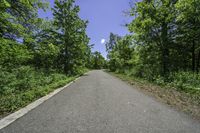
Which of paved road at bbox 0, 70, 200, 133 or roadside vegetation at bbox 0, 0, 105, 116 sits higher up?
roadside vegetation at bbox 0, 0, 105, 116

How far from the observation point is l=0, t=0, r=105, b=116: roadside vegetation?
23.1 feet

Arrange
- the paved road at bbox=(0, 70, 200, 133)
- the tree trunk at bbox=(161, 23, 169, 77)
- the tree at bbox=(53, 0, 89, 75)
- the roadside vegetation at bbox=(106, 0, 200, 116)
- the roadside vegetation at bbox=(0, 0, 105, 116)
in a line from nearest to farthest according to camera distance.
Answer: the paved road at bbox=(0, 70, 200, 133), the roadside vegetation at bbox=(0, 0, 105, 116), the roadside vegetation at bbox=(106, 0, 200, 116), the tree trunk at bbox=(161, 23, 169, 77), the tree at bbox=(53, 0, 89, 75)

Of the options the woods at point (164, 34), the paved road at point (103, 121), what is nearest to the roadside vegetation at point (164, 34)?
the woods at point (164, 34)

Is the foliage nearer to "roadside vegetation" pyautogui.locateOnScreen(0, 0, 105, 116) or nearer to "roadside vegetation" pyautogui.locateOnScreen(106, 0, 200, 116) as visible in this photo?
"roadside vegetation" pyautogui.locateOnScreen(0, 0, 105, 116)

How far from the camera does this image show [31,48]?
10727mm

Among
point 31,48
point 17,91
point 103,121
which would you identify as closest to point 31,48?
point 31,48

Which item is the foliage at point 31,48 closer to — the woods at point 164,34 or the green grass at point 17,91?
the green grass at point 17,91

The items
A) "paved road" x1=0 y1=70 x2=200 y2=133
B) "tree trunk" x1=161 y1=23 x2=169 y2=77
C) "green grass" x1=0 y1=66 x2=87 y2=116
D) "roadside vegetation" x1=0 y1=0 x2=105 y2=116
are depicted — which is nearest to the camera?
"paved road" x1=0 y1=70 x2=200 y2=133

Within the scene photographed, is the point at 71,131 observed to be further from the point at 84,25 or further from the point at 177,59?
the point at 84,25

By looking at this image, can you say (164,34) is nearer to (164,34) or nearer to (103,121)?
(164,34)

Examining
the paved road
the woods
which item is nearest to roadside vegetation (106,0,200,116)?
the woods

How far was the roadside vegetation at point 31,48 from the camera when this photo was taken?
23.1 feet

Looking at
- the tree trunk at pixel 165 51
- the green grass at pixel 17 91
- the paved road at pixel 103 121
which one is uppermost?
the tree trunk at pixel 165 51

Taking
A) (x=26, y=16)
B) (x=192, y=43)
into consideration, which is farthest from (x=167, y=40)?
(x=26, y=16)
